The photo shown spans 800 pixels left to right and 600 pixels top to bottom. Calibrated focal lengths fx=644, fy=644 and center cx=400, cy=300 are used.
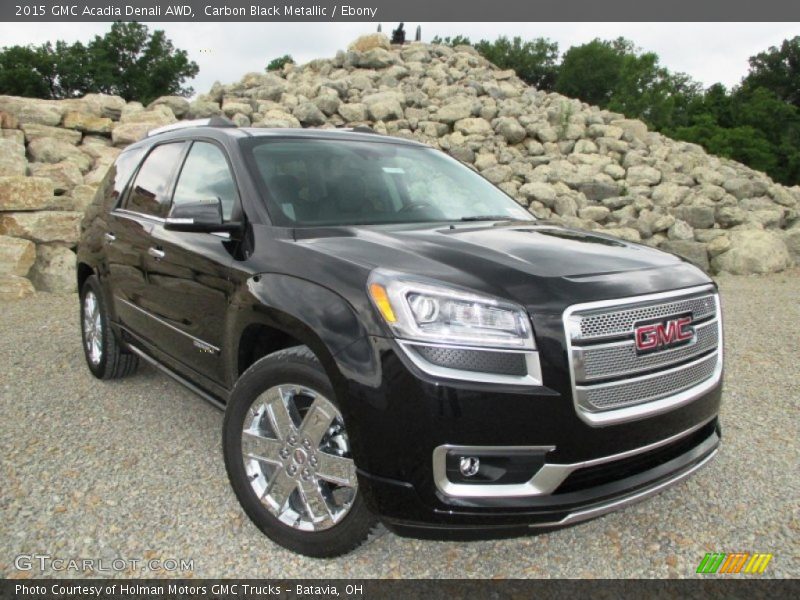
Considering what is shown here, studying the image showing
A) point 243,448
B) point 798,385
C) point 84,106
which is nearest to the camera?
point 243,448

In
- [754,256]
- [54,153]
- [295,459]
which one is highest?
[295,459]

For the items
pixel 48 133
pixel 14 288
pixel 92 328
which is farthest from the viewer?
pixel 48 133

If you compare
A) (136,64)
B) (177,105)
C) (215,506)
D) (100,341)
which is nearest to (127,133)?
(177,105)

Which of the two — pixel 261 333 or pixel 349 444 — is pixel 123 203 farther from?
pixel 349 444

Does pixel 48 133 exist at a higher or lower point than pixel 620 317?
lower

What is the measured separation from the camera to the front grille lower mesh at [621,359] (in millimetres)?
2180

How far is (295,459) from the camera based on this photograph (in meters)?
2.55

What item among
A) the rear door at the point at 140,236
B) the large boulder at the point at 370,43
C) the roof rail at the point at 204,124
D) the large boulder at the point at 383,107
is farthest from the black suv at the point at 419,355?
the large boulder at the point at 370,43

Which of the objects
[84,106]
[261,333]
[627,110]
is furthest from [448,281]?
[627,110]

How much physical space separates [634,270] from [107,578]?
2378mm

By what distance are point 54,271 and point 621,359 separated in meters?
8.74

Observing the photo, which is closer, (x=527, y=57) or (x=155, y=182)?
(x=155, y=182)

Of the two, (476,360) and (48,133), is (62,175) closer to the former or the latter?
(48,133)

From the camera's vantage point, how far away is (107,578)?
2.51 metres
